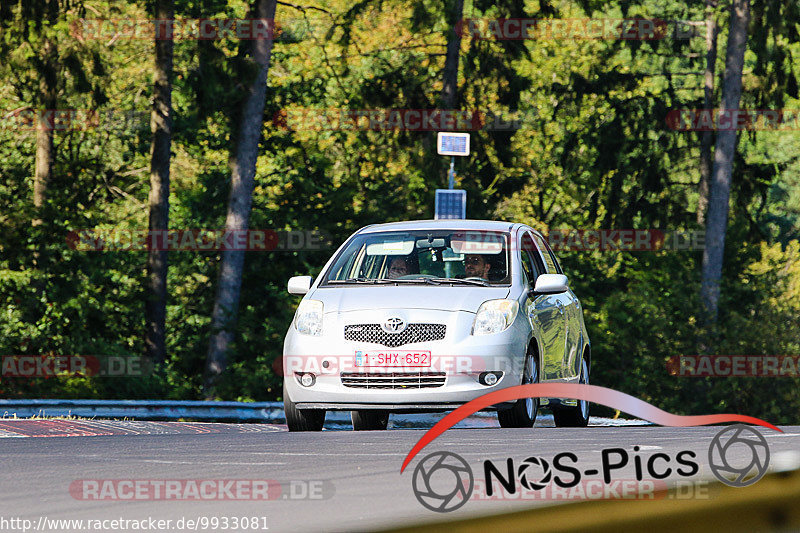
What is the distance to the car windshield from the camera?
12602mm

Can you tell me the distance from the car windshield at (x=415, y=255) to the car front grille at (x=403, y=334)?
3.46 ft

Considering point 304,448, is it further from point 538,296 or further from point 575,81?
point 575,81

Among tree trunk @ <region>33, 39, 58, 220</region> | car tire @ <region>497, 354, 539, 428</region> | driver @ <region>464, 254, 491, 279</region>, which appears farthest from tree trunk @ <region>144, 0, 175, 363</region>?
car tire @ <region>497, 354, 539, 428</region>

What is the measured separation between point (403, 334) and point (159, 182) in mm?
21886

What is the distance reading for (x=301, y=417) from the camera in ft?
40.2

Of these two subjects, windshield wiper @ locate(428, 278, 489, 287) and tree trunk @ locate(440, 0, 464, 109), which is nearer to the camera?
windshield wiper @ locate(428, 278, 489, 287)

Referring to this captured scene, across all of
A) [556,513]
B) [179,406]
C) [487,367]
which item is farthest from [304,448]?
[179,406]

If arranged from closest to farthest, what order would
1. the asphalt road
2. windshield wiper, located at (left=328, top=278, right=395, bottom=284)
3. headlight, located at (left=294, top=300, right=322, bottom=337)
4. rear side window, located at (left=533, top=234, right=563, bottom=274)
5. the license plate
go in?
1. the asphalt road
2. the license plate
3. headlight, located at (left=294, top=300, right=322, bottom=337)
4. windshield wiper, located at (left=328, top=278, right=395, bottom=284)
5. rear side window, located at (left=533, top=234, right=563, bottom=274)

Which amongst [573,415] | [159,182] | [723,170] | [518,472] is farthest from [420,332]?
[723,170]

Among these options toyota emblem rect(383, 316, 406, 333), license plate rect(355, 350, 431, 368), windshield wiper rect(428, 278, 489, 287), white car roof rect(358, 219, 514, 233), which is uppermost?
white car roof rect(358, 219, 514, 233)

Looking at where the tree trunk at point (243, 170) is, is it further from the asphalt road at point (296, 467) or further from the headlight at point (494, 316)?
the headlight at point (494, 316)

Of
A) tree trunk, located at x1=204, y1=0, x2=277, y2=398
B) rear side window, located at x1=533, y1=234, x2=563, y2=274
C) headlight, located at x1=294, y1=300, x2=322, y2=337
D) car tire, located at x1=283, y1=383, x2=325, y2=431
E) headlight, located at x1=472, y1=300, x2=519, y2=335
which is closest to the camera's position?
headlight, located at x1=472, y1=300, x2=519, y2=335

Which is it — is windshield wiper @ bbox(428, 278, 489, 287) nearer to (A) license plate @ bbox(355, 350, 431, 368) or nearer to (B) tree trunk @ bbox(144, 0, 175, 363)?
(A) license plate @ bbox(355, 350, 431, 368)

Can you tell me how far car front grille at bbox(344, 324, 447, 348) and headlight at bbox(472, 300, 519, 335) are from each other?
31 centimetres
